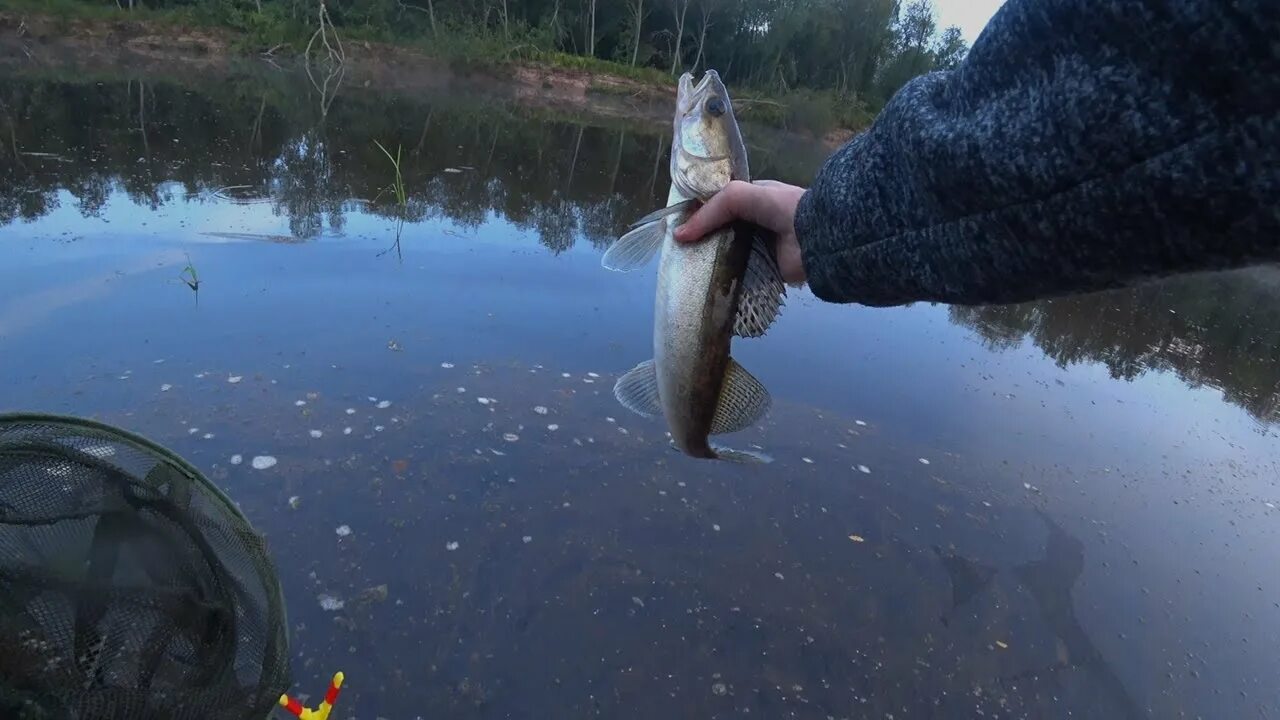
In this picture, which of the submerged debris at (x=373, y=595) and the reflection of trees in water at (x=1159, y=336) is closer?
the submerged debris at (x=373, y=595)

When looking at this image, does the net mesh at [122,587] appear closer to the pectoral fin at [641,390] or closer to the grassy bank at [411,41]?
the pectoral fin at [641,390]

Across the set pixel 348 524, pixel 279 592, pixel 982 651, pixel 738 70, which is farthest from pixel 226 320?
pixel 738 70

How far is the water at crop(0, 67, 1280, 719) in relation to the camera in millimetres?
3666

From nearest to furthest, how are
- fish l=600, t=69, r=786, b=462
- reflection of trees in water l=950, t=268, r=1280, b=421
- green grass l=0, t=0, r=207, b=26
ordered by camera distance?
fish l=600, t=69, r=786, b=462 → reflection of trees in water l=950, t=268, r=1280, b=421 → green grass l=0, t=0, r=207, b=26

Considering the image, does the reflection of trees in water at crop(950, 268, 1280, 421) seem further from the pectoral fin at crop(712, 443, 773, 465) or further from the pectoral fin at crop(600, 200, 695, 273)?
the pectoral fin at crop(600, 200, 695, 273)

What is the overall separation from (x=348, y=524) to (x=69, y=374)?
257cm

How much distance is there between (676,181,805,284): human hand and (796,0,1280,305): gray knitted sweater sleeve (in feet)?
1.47

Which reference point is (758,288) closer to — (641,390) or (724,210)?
(724,210)

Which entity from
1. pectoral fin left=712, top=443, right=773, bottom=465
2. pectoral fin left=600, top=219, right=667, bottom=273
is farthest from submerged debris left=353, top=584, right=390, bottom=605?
pectoral fin left=600, top=219, right=667, bottom=273

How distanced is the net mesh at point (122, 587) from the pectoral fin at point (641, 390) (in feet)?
4.33

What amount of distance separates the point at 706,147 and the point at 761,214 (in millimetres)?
454

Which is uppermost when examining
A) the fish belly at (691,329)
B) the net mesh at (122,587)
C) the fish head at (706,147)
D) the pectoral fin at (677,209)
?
the fish head at (706,147)

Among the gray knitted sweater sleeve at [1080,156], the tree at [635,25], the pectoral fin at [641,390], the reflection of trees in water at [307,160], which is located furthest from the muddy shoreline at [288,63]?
the gray knitted sweater sleeve at [1080,156]

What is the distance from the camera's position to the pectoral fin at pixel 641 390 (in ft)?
8.58
